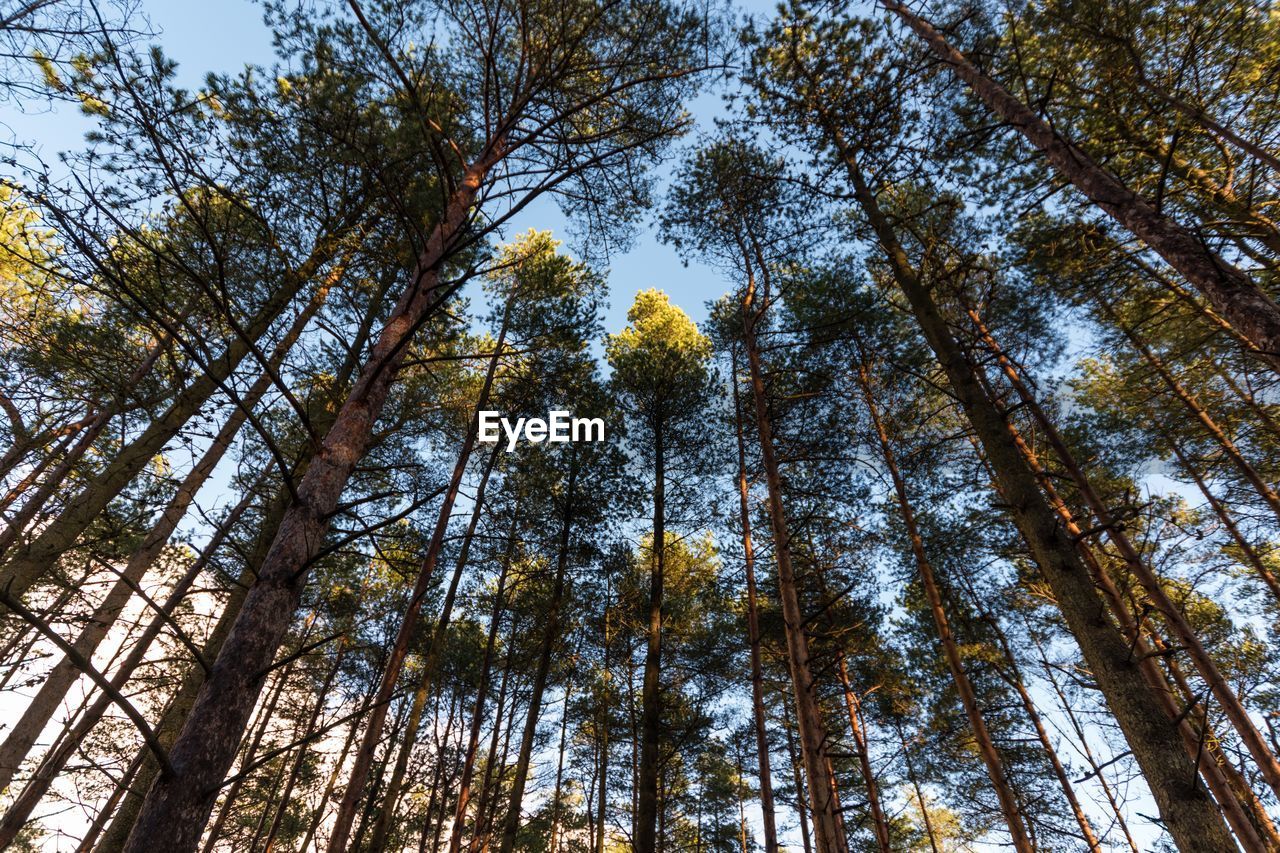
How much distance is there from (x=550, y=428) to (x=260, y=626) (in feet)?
26.1

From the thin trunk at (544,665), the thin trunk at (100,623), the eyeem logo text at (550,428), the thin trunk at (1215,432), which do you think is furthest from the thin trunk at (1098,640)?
the thin trunk at (544,665)

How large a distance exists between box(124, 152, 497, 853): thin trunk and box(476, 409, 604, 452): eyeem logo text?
5.72 m

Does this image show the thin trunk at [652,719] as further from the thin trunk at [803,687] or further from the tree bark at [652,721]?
the thin trunk at [803,687]

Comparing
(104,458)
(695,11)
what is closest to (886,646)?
(695,11)

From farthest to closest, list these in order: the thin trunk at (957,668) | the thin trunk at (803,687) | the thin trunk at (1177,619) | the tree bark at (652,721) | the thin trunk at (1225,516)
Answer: the thin trunk at (1225,516) < the tree bark at (652,721) < the thin trunk at (957,668) < the thin trunk at (1177,619) < the thin trunk at (803,687)

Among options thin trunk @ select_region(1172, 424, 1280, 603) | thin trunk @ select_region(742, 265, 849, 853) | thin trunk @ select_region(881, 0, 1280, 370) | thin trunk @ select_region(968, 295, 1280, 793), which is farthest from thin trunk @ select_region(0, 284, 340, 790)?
thin trunk @ select_region(1172, 424, 1280, 603)

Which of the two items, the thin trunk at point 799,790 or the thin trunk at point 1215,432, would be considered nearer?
the thin trunk at point 1215,432

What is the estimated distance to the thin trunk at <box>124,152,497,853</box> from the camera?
1663 mm

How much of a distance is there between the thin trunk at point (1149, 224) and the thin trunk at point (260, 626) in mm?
4841

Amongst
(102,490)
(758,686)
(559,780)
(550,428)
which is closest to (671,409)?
(550,428)

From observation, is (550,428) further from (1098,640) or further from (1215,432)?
(1215,432)

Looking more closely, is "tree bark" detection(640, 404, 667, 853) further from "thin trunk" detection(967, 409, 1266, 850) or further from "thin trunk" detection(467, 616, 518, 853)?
"thin trunk" detection(967, 409, 1266, 850)

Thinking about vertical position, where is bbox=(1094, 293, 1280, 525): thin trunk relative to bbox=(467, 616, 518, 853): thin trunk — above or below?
above

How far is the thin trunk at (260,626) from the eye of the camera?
5.46 ft
